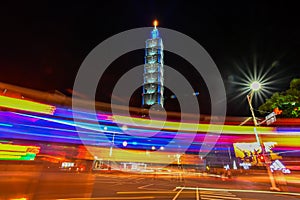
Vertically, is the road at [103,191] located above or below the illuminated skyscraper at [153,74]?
below

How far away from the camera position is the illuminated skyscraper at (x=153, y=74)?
7175 cm

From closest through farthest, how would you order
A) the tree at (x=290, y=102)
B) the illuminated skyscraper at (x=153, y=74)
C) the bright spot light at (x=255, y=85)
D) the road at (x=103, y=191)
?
A: 1. the road at (x=103, y=191)
2. the bright spot light at (x=255, y=85)
3. the tree at (x=290, y=102)
4. the illuminated skyscraper at (x=153, y=74)

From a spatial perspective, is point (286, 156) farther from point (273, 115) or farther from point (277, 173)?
point (273, 115)

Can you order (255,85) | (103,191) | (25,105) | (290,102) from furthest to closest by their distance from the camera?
(290,102) → (255,85) → (25,105) → (103,191)

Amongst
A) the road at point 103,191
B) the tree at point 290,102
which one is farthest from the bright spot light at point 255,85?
the tree at point 290,102

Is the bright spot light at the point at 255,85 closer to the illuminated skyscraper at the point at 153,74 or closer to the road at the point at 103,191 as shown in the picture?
the road at the point at 103,191

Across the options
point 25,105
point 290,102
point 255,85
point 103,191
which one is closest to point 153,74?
point 290,102

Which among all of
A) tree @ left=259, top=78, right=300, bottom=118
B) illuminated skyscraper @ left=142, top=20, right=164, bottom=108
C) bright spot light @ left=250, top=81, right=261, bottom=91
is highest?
illuminated skyscraper @ left=142, top=20, right=164, bottom=108

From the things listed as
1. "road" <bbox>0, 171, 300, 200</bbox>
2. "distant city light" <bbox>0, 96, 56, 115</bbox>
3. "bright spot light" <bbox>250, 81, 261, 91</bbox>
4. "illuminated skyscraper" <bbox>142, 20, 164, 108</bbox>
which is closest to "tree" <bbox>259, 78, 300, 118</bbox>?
"bright spot light" <bbox>250, 81, 261, 91</bbox>

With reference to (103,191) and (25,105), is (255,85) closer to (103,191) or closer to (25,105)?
(103,191)

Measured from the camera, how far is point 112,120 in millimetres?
14211

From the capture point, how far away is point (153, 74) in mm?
73312

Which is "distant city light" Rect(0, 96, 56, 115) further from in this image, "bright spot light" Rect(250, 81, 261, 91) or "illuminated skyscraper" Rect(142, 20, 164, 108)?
"illuminated skyscraper" Rect(142, 20, 164, 108)

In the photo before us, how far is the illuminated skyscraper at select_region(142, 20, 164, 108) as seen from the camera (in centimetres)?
7175
